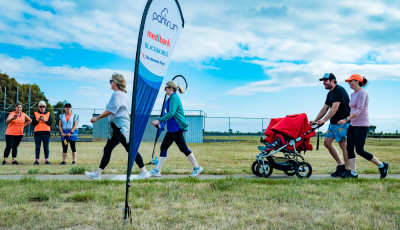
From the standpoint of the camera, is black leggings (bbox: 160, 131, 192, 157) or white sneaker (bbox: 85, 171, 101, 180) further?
black leggings (bbox: 160, 131, 192, 157)

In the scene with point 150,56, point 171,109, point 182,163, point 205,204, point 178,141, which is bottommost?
point 182,163

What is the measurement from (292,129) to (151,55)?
4.04 m

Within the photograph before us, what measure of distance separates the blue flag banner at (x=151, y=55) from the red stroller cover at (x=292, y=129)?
3.58 metres

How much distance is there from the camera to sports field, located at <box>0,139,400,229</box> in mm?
3592

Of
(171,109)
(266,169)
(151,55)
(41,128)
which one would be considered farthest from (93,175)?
(41,128)

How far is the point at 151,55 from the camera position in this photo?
3486mm

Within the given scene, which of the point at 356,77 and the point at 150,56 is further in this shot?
the point at 356,77

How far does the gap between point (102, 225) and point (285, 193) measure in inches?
103

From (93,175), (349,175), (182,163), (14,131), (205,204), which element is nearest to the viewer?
(205,204)

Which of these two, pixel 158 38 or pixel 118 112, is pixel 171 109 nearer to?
pixel 118 112

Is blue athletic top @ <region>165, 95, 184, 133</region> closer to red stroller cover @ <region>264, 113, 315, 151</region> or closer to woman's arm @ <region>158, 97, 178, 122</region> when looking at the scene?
woman's arm @ <region>158, 97, 178, 122</region>

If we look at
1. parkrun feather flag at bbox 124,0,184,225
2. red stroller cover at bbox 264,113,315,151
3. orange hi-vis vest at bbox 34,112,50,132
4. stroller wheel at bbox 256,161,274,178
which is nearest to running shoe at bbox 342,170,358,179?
red stroller cover at bbox 264,113,315,151

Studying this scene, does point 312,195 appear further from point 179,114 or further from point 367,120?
point 179,114

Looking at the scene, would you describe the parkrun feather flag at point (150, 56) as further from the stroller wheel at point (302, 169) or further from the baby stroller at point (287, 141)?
the stroller wheel at point (302, 169)
